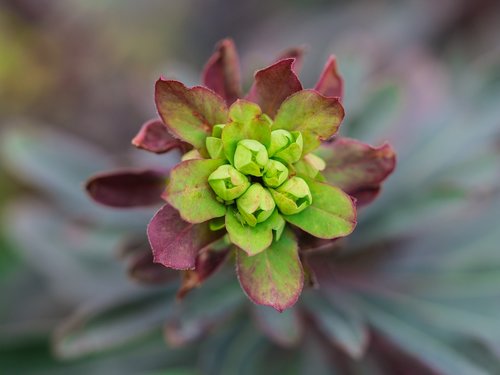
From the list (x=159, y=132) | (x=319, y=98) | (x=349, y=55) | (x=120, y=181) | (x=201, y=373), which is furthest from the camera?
(x=349, y=55)

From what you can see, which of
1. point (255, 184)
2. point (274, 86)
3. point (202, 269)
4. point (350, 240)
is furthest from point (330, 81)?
point (350, 240)

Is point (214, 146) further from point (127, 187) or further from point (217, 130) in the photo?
point (127, 187)

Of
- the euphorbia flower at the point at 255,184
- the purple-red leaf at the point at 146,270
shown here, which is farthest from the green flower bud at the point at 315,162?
the purple-red leaf at the point at 146,270

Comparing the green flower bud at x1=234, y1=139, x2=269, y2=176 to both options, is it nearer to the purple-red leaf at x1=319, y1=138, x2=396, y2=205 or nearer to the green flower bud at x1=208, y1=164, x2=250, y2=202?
the green flower bud at x1=208, y1=164, x2=250, y2=202

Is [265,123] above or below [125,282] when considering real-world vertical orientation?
above

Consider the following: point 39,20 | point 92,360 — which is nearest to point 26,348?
point 92,360

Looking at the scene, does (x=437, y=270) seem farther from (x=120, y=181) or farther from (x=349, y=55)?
(x=120, y=181)

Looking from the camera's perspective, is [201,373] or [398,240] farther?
[398,240]
